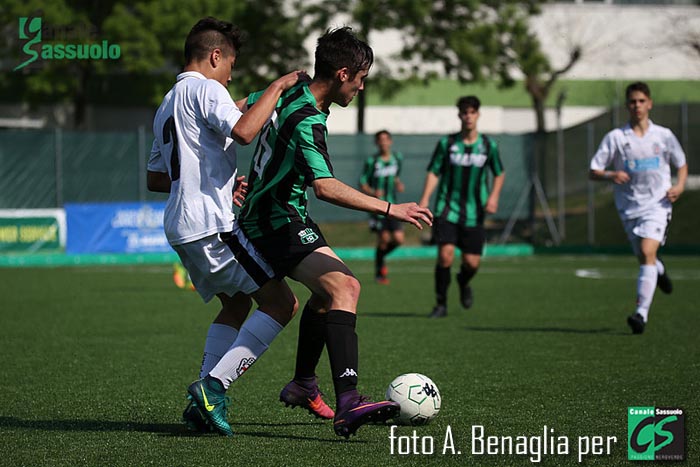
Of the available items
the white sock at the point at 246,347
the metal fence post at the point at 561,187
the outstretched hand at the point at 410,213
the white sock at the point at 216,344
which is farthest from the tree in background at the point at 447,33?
the outstretched hand at the point at 410,213

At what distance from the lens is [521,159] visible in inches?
1042

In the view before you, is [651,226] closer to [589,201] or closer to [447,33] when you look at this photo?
[589,201]

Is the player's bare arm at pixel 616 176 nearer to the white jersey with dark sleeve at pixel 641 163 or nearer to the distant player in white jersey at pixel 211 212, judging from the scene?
the white jersey with dark sleeve at pixel 641 163

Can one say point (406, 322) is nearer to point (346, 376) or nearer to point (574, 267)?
point (346, 376)

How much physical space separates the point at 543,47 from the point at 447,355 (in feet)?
101

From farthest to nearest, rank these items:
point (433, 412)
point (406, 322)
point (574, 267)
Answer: point (574, 267) < point (406, 322) < point (433, 412)

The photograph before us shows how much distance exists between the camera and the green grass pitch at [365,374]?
207 inches

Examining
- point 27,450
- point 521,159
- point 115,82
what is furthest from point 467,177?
point 115,82

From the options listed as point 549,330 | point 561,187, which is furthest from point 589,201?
point 549,330

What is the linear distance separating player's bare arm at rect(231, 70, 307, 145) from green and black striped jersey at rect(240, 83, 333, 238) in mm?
176

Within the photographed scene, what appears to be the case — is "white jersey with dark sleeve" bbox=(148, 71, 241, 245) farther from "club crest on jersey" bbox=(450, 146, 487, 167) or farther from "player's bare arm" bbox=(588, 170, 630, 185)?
"club crest on jersey" bbox=(450, 146, 487, 167)

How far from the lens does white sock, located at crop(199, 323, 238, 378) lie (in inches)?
229

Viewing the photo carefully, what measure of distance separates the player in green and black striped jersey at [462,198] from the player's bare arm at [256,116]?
6807 mm
